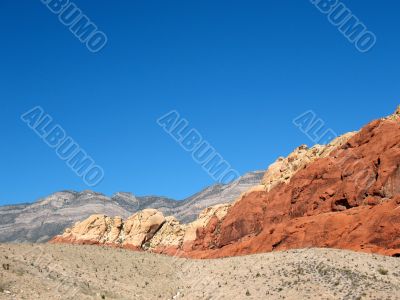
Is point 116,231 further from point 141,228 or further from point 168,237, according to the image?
point 168,237

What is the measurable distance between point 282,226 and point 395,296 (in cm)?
3145

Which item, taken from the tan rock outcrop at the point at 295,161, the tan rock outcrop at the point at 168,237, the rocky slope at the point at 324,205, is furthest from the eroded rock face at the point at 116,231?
the tan rock outcrop at the point at 295,161

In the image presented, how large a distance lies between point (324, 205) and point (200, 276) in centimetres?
2443

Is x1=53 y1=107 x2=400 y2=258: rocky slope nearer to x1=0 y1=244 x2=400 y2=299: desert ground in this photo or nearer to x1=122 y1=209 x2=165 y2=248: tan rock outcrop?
x1=0 y1=244 x2=400 y2=299: desert ground

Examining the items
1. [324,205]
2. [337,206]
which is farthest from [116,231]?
[337,206]

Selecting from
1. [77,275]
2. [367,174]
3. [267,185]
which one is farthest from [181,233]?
[77,275]

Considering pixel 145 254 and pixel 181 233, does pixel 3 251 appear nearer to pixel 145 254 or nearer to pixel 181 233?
pixel 145 254

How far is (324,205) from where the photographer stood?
2719 inches

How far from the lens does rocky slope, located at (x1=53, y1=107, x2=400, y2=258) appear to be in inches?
2258

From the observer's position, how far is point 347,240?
57.7 metres

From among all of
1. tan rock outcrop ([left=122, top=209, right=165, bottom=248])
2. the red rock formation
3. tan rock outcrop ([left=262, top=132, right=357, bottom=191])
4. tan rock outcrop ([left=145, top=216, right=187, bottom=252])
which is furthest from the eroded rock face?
tan rock outcrop ([left=262, top=132, right=357, bottom=191])

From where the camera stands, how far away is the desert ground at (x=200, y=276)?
134 ft

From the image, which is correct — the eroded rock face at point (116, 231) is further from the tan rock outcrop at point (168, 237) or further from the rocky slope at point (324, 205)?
the rocky slope at point (324, 205)

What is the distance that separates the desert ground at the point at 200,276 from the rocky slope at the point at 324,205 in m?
8.60
